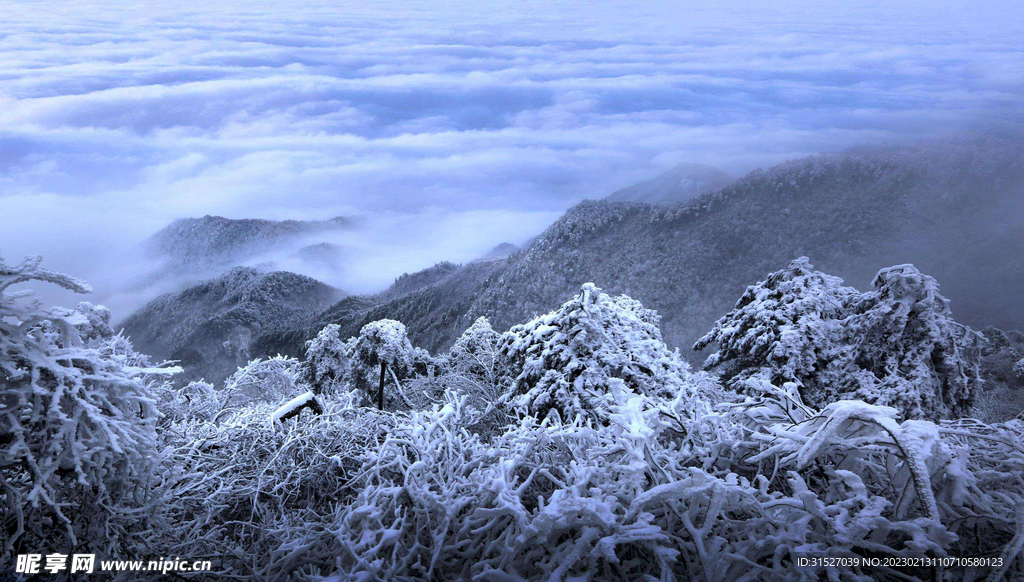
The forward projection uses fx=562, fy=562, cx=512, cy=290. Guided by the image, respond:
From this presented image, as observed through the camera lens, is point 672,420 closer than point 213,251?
Yes

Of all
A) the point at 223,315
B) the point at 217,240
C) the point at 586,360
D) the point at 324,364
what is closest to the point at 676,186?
the point at 223,315

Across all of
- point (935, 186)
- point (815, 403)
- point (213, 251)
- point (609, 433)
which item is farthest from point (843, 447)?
point (213, 251)

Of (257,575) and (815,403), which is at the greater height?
(257,575)

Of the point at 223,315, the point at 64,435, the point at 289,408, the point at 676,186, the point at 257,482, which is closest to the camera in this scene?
the point at 64,435

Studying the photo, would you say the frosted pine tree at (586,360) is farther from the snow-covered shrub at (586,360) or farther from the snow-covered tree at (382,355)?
the snow-covered tree at (382,355)

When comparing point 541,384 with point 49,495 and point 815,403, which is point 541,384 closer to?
point 49,495

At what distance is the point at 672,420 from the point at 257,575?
214cm

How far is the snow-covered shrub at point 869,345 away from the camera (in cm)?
891

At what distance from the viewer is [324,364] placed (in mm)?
16906

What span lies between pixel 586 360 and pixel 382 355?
375 inches

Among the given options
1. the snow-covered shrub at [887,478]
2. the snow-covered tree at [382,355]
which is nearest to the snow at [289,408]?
the snow-covered shrub at [887,478]

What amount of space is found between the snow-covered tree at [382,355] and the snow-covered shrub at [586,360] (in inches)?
318

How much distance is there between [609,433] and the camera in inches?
116

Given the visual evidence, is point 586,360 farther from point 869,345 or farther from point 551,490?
point 869,345
